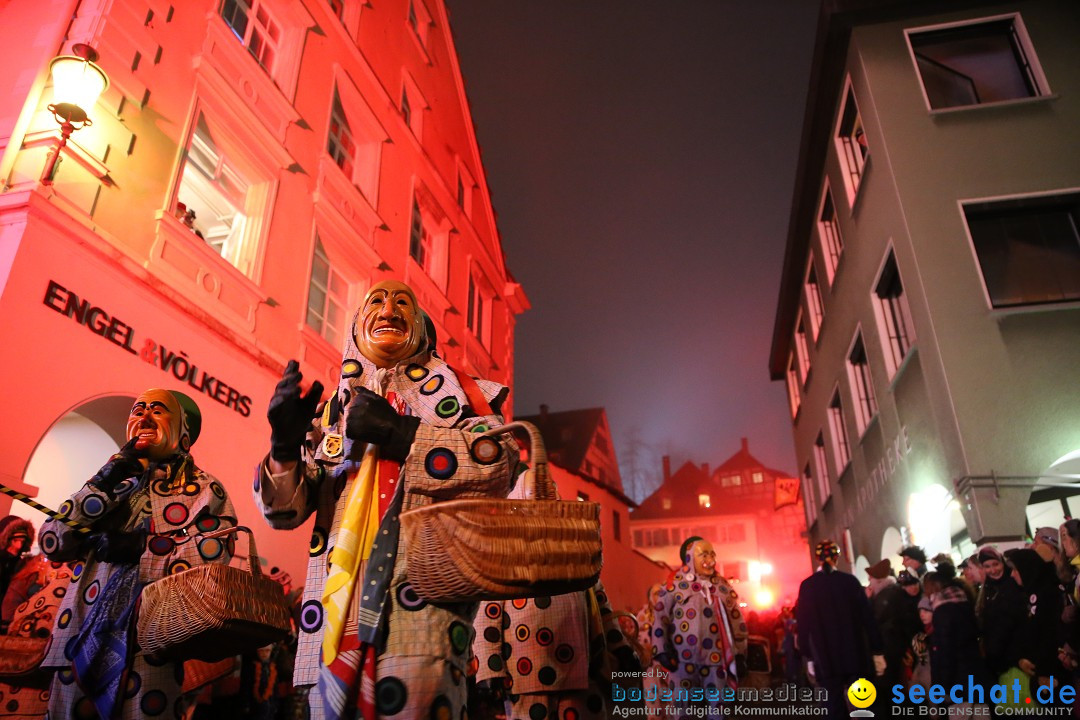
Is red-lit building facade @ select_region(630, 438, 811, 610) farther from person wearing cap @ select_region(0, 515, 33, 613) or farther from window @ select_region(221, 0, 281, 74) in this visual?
person wearing cap @ select_region(0, 515, 33, 613)

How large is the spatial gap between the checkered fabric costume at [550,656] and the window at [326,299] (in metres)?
8.25

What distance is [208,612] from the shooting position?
283 cm

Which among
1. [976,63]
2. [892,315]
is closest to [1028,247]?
[892,315]

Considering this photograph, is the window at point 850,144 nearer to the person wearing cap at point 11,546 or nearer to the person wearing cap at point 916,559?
the person wearing cap at point 916,559

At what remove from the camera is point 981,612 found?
6312mm

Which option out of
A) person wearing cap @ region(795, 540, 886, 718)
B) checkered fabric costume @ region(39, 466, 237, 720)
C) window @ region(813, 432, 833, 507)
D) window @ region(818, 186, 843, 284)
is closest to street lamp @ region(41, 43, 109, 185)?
checkered fabric costume @ region(39, 466, 237, 720)

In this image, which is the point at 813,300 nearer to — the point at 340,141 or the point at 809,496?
the point at 809,496

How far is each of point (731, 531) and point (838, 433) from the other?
36.9 metres

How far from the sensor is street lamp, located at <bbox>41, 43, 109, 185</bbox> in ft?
21.6

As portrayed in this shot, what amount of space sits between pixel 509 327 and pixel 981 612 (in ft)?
53.0

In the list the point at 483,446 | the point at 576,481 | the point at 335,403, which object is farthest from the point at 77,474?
the point at 576,481

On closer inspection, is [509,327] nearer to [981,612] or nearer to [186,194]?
[186,194]

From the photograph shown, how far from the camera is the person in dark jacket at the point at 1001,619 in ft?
19.1

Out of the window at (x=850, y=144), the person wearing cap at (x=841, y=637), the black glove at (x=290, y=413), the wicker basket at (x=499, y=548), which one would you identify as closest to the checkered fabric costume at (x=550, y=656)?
the black glove at (x=290, y=413)
